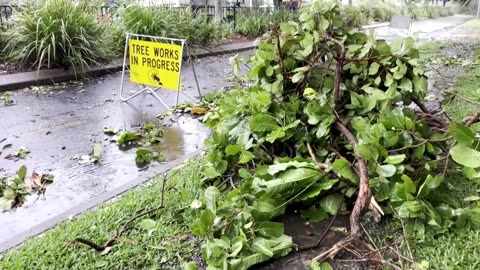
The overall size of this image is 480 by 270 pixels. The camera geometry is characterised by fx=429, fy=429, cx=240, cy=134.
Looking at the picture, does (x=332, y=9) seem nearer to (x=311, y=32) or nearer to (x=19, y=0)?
(x=311, y=32)

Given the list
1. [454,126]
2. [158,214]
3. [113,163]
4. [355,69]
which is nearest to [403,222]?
[454,126]

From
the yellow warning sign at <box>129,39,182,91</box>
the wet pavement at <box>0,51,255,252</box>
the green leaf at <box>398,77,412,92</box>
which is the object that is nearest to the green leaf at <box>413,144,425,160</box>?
the green leaf at <box>398,77,412,92</box>

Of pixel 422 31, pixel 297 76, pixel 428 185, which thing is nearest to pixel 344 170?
pixel 428 185

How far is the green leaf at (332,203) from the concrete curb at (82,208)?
158 centimetres

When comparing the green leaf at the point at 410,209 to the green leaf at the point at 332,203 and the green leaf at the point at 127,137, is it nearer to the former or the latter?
the green leaf at the point at 332,203

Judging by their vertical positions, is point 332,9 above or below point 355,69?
above

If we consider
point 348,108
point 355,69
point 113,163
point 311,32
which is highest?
point 311,32

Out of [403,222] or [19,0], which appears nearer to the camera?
[403,222]

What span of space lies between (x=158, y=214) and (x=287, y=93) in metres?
1.33

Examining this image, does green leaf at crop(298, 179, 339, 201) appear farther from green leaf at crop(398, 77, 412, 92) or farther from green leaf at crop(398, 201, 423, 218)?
green leaf at crop(398, 77, 412, 92)

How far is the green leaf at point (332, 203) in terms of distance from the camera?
257 cm

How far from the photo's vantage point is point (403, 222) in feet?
7.80

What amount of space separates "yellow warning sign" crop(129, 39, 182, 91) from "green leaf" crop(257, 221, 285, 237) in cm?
402

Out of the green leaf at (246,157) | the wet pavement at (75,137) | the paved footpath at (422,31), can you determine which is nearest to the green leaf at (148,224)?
the green leaf at (246,157)
